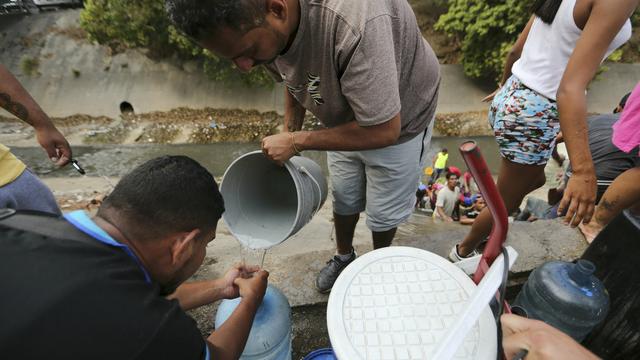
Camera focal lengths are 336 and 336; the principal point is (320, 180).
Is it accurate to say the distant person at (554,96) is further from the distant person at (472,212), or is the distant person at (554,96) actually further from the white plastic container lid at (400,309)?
the distant person at (472,212)

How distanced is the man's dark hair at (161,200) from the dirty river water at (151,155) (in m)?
8.50

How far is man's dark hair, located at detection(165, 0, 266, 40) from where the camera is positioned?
1178 mm

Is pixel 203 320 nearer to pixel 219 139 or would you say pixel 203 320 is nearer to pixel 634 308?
pixel 634 308

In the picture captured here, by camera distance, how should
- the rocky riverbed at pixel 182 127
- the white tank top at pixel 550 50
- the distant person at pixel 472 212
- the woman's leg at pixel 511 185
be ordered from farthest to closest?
the rocky riverbed at pixel 182 127, the distant person at pixel 472 212, the woman's leg at pixel 511 185, the white tank top at pixel 550 50

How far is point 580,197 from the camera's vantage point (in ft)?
4.84

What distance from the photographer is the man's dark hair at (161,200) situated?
1.13 meters

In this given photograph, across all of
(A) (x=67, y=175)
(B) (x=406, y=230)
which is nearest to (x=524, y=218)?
(B) (x=406, y=230)

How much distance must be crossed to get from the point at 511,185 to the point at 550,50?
789 millimetres

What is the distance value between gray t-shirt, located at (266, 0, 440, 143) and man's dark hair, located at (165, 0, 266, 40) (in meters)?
0.28

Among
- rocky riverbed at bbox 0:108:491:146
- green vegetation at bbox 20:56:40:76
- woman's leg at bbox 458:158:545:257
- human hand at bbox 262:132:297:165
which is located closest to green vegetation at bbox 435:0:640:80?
rocky riverbed at bbox 0:108:491:146

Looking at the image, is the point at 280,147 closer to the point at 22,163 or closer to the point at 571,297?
the point at 22,163

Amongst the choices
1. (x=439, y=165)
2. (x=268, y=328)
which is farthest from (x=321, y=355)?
(x=439, y=165)

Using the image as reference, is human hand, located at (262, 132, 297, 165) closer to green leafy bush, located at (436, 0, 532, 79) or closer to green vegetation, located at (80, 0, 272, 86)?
green vegetation, located at (80, 0, 272, 86)

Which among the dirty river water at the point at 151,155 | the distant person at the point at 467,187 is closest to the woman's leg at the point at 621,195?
the distant person at the point at 467,187
